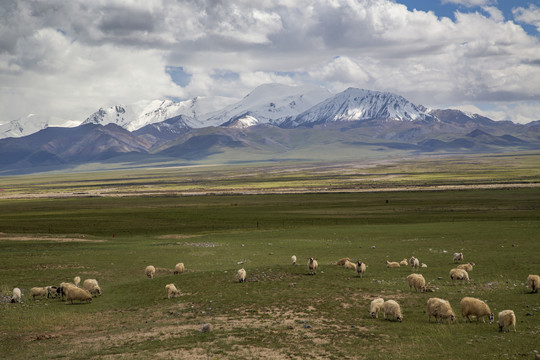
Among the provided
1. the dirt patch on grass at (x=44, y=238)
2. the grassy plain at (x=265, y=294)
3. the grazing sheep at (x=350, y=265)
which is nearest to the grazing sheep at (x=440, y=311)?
the grassy plain at (x=265, y=294)

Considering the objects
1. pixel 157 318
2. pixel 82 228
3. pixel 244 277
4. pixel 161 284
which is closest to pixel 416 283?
pixel 244 277

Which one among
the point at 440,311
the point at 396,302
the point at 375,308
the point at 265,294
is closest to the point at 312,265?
the point at 265,294

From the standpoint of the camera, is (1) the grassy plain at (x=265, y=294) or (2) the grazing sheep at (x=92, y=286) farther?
(2) the grazing sheep at (x=92, y=286)

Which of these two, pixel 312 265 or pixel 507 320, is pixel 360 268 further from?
pixel 507 320

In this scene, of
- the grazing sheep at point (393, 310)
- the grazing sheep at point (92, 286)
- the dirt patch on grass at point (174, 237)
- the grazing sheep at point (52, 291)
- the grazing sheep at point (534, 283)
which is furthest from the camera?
the dirt patch on grass at point (174, 237)

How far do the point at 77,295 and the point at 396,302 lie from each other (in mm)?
19184

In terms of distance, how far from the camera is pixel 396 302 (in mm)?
22672

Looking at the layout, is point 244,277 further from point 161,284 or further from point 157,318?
point 157,318

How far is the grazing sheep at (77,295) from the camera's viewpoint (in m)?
28.2

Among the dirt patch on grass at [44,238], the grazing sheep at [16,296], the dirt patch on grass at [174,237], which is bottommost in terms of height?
the dirt patch on grass at [174,237]

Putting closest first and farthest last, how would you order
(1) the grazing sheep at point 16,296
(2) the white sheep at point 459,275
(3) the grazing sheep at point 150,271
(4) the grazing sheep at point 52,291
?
1. (1) the grazing sheep at point 16,296
2. (2) the white sheep at point 459,275
3. (4) the grazing sheep at point 52,291
4. (3) the grazing sheep at point 150,271

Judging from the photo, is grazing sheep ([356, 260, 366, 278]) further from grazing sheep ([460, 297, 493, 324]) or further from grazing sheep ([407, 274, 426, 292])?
grazing sheep ([460, 297, 493, 324])

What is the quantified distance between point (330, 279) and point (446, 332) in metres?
11.7

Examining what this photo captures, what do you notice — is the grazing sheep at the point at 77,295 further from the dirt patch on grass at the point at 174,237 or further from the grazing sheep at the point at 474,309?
the dirt patch on grass at the point at 174,237
